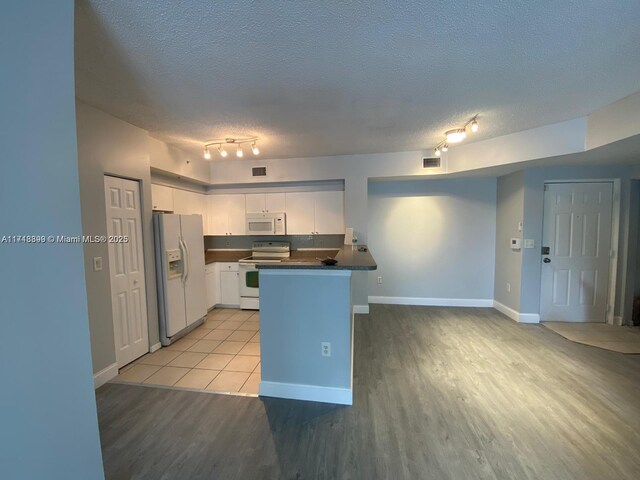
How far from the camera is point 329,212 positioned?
4539 mm

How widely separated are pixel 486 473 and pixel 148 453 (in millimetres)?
2150

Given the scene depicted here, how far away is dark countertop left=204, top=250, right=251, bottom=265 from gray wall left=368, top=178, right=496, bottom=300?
245cm

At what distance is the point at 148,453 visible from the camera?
5.68 feet

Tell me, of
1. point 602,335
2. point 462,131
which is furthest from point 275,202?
point 602,335

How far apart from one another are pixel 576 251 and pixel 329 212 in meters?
3.69

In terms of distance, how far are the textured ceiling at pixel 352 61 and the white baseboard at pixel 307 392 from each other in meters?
2.49

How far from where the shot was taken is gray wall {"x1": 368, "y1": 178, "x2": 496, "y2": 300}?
450 cm

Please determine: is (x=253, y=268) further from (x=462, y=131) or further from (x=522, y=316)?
(x=522, y=316)

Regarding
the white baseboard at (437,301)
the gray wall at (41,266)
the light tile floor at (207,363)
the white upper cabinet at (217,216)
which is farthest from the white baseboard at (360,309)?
the gray wall at (41,266)

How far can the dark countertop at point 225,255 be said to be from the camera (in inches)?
188

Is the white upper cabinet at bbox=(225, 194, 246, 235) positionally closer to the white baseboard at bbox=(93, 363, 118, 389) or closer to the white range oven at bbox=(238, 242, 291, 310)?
the white range oven at bbox=(238, 242, 291, 310)

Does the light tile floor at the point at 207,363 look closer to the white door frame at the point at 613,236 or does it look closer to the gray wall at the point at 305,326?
the gray wall at the point at 305,326

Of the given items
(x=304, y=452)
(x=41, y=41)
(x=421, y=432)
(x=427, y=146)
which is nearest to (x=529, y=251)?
(x=427, y=146)

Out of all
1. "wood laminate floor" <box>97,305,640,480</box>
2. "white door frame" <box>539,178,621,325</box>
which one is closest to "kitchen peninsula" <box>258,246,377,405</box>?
"wood laminate floor" <box>97,305,640,480</box>
